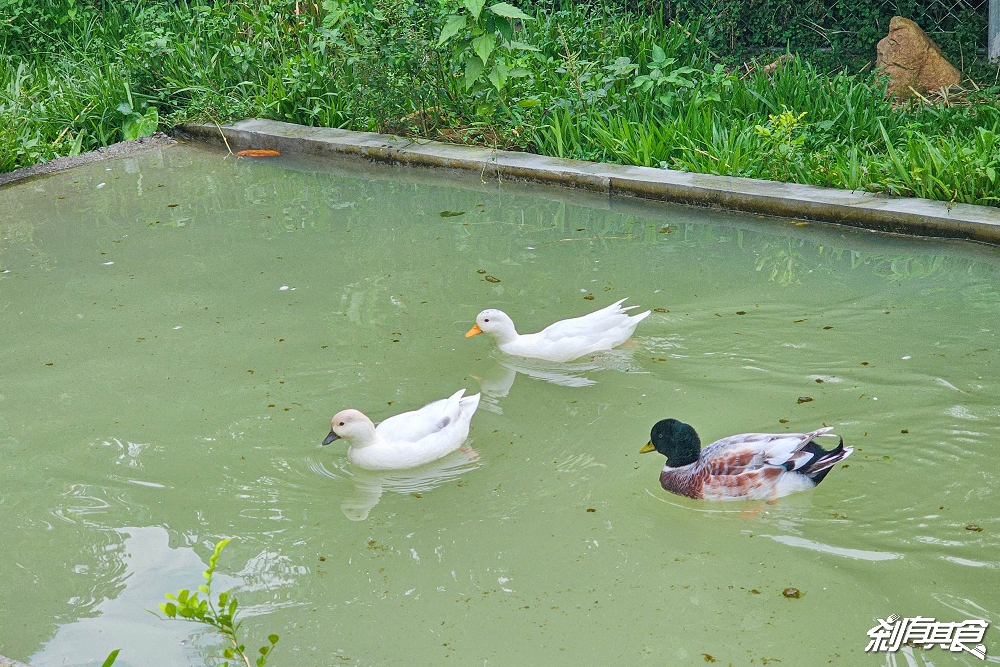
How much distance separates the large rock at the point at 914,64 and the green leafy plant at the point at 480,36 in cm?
342

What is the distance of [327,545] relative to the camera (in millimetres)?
3926

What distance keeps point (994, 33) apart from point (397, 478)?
291 inches

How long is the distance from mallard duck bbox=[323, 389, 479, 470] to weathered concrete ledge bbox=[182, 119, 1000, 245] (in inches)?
137

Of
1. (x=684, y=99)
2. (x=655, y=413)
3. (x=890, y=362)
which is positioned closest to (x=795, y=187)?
(x=684, y=99)

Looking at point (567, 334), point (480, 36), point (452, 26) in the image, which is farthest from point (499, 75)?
point (567, 334)

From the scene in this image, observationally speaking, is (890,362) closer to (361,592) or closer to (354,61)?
(361,592)

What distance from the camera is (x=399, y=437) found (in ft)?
14.4

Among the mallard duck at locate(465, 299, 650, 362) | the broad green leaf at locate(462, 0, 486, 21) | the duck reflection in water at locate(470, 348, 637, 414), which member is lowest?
the duck reflection in water at locate(470, 348, 637, 414)

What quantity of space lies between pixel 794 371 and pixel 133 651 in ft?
10.6

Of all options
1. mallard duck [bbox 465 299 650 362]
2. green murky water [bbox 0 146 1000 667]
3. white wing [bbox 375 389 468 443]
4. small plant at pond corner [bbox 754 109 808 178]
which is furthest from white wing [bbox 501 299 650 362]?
small plant at pond corner [bbox 754 109 808 178]

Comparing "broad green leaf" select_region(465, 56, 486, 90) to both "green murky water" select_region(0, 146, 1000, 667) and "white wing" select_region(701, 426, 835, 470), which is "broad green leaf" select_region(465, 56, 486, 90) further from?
"white wing" select_region(701, 426, 835, 470)

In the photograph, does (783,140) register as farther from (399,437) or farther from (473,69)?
(399,437)

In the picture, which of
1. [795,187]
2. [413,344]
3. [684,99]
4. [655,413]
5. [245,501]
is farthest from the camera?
[684,99]

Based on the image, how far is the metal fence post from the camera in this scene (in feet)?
28.8
